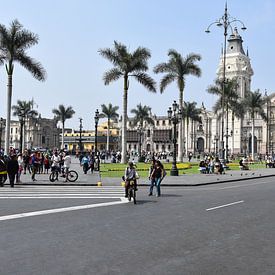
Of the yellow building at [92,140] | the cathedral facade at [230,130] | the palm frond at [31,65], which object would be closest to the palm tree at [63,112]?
the cathedral facade at [230,130]

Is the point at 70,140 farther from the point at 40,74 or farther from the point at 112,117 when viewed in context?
the point at 40,74

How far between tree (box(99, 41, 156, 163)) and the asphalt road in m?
29.7

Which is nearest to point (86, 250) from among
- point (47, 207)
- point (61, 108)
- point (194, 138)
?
point (47, 207)

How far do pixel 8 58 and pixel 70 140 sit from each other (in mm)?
115194

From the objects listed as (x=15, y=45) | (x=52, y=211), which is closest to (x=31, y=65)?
(x=15, y=45)

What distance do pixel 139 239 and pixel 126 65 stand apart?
35.4m

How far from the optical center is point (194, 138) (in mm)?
132125

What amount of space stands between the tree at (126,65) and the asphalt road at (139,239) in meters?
29.7

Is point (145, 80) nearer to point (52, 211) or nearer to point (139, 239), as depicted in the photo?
point (52, 211)

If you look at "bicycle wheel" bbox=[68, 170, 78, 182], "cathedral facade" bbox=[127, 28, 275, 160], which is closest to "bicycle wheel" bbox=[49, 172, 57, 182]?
"bicycle wheel" bbox=[68, 170, 78, 182]

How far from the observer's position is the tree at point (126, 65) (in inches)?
1692

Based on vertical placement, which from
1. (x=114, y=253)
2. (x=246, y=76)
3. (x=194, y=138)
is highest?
(x=246, y=76)

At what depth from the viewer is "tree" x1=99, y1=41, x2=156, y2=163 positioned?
43.0 meters

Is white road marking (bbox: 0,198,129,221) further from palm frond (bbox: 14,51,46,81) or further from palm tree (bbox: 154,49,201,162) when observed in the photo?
palm tree (bbox: 154,49,201,162)
